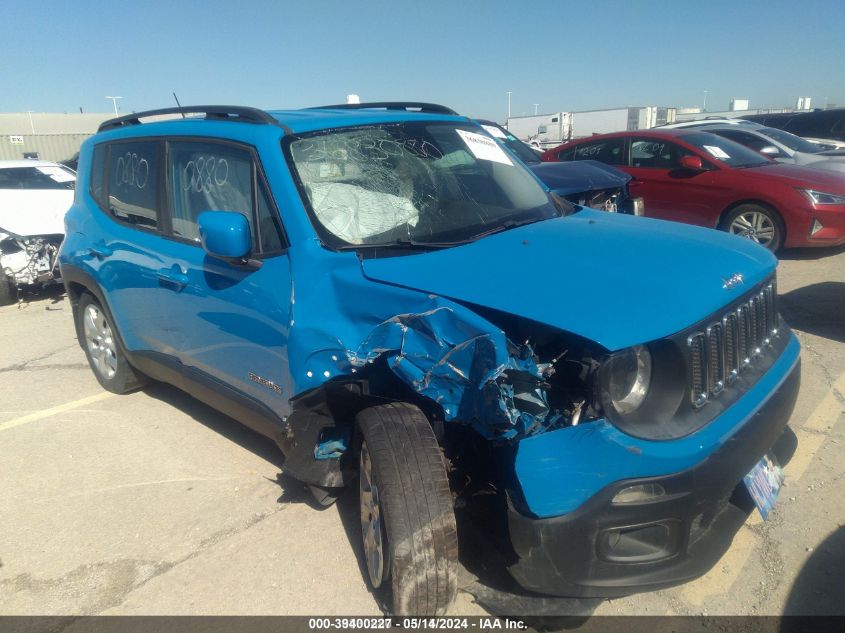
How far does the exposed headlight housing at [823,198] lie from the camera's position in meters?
7.32

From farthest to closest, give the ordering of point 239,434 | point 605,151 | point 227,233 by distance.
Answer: point 605,151 < point 239,434 < point 227,233

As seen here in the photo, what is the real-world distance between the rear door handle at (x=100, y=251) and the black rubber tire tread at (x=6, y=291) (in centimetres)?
401

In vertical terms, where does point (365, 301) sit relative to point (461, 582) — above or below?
above

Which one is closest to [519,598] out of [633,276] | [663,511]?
[663,511]

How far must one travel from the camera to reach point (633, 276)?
2.38 metres

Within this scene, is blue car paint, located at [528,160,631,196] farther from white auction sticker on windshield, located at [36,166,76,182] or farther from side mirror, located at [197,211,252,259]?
white auction sticker on windshield, located at [36,166,76,182]

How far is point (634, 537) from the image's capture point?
2.15 meters

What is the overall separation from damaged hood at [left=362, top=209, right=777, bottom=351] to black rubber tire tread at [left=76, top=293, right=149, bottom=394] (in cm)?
269

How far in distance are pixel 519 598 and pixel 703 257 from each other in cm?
151

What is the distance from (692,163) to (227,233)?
6822mm

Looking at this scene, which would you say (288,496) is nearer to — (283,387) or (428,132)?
(283,387)

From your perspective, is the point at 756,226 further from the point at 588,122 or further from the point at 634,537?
the point at 588,122

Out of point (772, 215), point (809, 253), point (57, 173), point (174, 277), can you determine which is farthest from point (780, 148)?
point (57, 173)

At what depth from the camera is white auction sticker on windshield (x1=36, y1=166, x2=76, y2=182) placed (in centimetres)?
905
